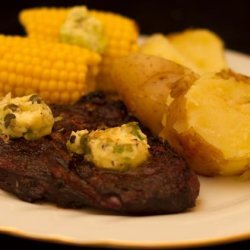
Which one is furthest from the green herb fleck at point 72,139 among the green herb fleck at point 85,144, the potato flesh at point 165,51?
the potato flesh at point 165,51

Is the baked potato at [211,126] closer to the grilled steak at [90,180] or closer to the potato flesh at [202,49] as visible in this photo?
the grilled steak at [90,180]

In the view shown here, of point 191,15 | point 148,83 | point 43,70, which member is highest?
point 148,83

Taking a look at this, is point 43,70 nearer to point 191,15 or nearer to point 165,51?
point 165,51

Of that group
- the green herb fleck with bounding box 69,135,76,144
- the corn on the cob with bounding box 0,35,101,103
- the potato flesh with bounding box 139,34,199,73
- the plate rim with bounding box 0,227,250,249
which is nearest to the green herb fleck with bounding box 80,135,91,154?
the green herb fleck with bounding box 69,135,76,144

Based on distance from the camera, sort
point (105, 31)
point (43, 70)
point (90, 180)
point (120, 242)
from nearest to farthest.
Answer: point (120, 242), point (90, 180), point (43, 70), point (105, 31)

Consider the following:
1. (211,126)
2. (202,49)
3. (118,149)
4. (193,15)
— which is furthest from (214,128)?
(193,15)

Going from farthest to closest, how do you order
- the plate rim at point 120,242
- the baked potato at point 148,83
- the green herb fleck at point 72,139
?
the baked potato at point 148,83 → the green herb fleck at point 72,139 → the plate rim at point 120,242

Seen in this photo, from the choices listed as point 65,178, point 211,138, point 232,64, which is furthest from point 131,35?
point 65,178

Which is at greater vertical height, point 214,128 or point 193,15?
point 214,128
